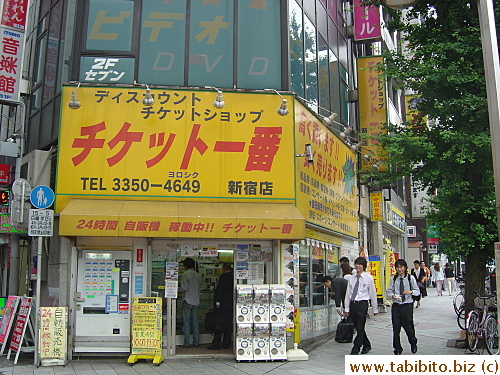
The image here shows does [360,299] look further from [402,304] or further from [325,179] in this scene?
[325,179]

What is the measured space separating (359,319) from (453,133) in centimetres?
417

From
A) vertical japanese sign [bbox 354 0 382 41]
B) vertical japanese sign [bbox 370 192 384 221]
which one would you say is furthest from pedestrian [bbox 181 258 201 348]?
vertical japanese sign [bbox 354 0 382 41]

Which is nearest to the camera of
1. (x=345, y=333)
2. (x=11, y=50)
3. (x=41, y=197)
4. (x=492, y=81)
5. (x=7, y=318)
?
(x=492, y=81)

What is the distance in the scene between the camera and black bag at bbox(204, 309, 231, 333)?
12.0m

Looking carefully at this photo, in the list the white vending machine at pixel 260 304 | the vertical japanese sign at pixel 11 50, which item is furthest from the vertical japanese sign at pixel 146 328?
the vertical japanese sign at pixel 11 50

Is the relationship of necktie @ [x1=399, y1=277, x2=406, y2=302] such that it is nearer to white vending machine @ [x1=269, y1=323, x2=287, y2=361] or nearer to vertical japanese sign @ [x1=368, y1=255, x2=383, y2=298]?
white vending machine @ [x1=269, y1=323, x2=287, y2=361]

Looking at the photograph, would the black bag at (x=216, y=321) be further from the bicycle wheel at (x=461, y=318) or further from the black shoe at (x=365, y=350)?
the bicycle wheel at (x=461, y=318)

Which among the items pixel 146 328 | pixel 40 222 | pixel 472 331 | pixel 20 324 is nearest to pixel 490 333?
pixel 472 331

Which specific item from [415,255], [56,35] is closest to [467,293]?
[56,35]

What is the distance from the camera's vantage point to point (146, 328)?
1059 centimetres

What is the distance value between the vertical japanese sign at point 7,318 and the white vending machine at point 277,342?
547cm

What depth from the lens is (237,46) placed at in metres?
12.2

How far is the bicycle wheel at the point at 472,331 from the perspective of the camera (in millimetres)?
10645

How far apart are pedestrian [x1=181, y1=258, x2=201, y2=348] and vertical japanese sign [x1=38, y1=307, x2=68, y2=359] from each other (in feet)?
8.89
